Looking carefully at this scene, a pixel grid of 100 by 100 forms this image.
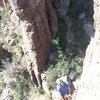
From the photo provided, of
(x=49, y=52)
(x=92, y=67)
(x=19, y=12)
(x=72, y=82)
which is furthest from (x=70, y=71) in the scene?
(x=19, y=12)

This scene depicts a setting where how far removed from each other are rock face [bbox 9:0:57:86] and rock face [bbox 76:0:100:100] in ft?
7.64

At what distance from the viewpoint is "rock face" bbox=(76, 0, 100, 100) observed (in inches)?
399

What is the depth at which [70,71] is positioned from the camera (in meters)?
14.1

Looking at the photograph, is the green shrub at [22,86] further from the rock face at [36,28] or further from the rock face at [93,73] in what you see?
the rock face at [93,73]

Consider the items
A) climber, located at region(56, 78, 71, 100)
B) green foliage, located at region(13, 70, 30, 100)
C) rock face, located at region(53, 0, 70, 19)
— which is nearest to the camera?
climber, located at region(56, 78, 71, 100)

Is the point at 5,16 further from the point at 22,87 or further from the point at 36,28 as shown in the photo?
the point at 22,87

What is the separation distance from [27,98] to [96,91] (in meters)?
6.80

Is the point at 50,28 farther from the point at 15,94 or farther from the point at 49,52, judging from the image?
the point at 15,94

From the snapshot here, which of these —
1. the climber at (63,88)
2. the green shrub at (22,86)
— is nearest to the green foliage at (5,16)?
the green shrub at (22,86)

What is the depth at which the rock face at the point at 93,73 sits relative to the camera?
10.1 meters

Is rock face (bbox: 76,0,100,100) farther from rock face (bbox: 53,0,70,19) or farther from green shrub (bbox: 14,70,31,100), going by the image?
green shrub (bbox: 14,70,31,100)

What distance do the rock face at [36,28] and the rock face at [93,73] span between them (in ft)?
7.64

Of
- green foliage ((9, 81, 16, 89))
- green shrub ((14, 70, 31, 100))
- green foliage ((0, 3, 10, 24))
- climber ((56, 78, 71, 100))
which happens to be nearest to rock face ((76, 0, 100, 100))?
climber ((56, 78, 71, 100))

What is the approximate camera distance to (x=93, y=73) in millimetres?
10961
